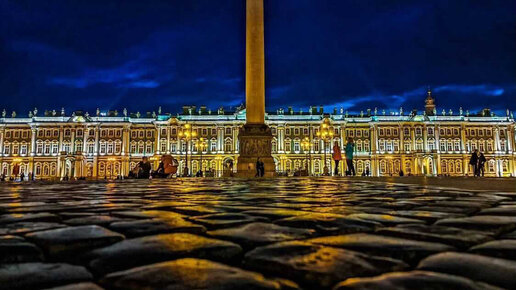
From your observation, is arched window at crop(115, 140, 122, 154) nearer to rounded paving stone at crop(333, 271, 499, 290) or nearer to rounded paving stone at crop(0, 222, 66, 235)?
rounded paving stone at crop(0, 222, 66, 235)

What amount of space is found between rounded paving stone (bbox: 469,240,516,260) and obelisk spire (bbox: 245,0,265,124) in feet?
44.0

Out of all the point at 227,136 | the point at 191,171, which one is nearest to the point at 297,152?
the point at 227,136

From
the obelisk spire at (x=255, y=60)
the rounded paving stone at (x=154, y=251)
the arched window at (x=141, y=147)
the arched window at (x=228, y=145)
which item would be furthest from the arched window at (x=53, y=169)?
the rounded paving stone at (x=154, y=251)

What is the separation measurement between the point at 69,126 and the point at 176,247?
66.0 meters

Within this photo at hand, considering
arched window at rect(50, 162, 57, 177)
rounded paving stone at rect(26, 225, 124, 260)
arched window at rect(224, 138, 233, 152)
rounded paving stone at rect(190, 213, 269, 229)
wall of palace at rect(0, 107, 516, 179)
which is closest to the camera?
rounded paving stone at rect(26, 225, 124, 260)

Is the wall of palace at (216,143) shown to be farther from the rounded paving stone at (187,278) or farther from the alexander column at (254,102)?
the rounded paving stone at (187,278)

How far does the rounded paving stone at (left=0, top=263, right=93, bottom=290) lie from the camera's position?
0.98m

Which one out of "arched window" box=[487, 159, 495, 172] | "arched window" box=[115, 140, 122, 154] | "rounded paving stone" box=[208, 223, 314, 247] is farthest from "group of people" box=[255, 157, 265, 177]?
"arched window" box=[487, 159, 495, 172]

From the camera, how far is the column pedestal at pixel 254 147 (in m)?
15.4

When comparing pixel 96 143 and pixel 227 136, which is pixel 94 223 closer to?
pixel 227 136

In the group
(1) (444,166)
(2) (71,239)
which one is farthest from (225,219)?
(1) (444,166)

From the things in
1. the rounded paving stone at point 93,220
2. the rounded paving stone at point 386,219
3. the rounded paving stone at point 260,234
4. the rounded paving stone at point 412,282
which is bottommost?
the rounded paving stone at point 412,282

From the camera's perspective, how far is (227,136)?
199 feet

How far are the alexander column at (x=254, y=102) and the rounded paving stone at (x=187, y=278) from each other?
1370 centimetres
